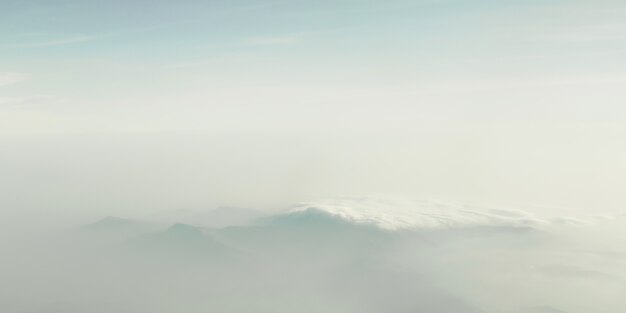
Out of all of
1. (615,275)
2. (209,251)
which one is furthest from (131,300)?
(615,275)

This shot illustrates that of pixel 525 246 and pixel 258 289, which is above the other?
pixel 525 246

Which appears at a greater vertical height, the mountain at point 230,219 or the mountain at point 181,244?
the mountain at point 230,219

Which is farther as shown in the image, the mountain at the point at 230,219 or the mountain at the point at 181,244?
the mountain at the point at 230,219

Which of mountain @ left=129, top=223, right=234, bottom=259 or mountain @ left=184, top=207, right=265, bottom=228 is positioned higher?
mountain @ left=184, top=207, right=265, bottom=228

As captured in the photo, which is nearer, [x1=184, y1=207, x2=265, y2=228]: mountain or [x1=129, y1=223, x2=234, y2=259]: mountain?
[x1=129, y1=223, x2=234, y2=259]: mountain

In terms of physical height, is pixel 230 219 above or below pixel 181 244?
above

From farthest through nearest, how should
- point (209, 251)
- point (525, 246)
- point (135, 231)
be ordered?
point (135, 231) → point (209, 251) → point (525, 246)

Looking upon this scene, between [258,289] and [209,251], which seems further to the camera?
[209,251]

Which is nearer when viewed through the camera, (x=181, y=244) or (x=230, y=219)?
(x=181, y=244)

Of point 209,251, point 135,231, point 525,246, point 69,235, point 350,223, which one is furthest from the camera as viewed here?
point 69,235

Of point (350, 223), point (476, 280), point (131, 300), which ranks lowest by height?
point (131, 300)

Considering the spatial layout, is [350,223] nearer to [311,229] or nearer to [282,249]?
[311,229]
